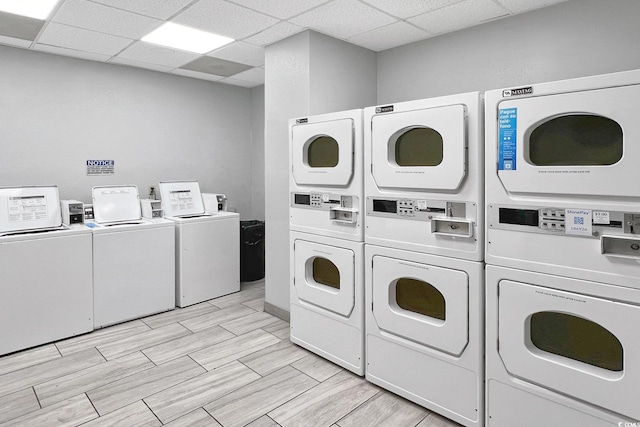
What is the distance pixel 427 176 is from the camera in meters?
2.13

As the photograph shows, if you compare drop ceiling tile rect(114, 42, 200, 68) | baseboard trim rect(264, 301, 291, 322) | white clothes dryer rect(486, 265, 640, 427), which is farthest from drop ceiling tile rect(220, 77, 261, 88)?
white clothes dryer rect(486, 265, 640, 427)

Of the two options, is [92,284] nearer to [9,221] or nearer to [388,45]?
[9,221]

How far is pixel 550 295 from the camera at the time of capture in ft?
5.79

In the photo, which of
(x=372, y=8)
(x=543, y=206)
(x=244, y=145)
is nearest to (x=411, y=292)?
(x=543, y=206)

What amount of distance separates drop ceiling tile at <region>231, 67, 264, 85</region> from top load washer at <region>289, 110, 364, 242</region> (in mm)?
1923

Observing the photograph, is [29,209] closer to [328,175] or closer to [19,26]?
[19,26]

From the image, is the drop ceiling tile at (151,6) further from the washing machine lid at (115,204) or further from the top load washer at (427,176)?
the washing machine lid at (115,204)

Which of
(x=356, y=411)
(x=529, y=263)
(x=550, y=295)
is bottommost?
(x=356, y=411)

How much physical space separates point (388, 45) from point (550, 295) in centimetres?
277

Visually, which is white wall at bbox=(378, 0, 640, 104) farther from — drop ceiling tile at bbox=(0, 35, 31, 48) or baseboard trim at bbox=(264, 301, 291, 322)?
drop ceiling tile at bbox=(0, 35, 31, 48)

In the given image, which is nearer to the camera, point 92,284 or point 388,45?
point 92,284

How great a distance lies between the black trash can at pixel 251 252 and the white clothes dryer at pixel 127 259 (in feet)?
3.44

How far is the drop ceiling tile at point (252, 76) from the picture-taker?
462 centimetres

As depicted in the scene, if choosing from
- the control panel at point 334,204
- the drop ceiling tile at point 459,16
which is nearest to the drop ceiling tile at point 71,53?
the control panel at point 334,204
